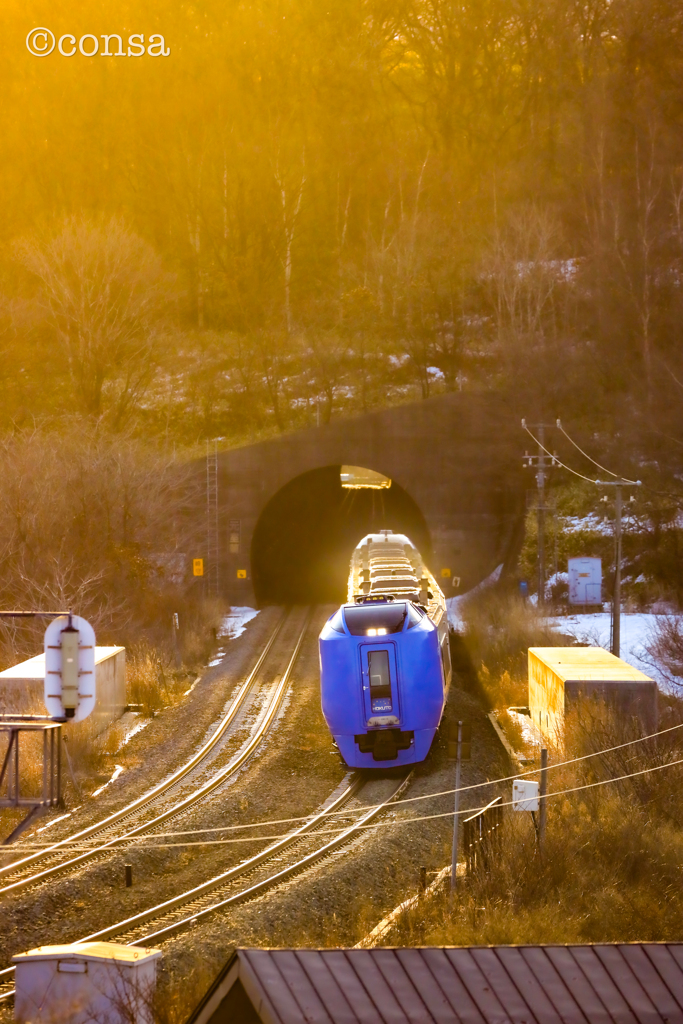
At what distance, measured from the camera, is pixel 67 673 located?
335 inches

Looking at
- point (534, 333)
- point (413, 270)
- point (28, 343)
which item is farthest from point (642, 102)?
point (28, 343)

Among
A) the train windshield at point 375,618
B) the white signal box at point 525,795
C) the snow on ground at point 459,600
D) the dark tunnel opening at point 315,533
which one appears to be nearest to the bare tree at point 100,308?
the dark tunnel opening at point 315,533

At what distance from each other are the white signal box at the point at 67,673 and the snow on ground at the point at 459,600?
27320 mm

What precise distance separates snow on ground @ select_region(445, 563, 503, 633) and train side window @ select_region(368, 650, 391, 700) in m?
17.4

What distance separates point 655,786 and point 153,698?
13242mm

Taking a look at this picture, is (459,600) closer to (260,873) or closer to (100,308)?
(260,873)

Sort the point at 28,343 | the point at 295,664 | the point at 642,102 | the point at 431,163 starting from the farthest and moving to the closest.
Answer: the point at 431,163 → the point at 642,102 → the point at 28,343 → the point at 295,664

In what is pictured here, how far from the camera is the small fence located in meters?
14.3

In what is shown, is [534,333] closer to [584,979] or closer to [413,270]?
[413,270]

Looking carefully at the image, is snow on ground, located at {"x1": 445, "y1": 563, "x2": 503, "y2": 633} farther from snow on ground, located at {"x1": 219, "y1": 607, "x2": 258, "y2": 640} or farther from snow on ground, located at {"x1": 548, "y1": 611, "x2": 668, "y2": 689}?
snow on ground, located at {"x1": 219, "y1": 607, "x2": 258, "y2": 640}

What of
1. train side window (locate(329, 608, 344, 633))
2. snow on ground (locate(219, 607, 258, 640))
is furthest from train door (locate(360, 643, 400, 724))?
snow on ground (locate(219, 607, 258, 640))

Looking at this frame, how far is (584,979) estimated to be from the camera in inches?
268

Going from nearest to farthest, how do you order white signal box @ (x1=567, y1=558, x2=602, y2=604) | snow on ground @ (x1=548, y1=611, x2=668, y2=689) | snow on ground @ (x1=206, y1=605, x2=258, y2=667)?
snow on ground @ (x1=548, y1=611, x2=668, y2=689) → snow on ground @ (x1=206, y1=605, x2=258, y2=667) → white signal box @ (x1=567, y1=558, x2=602, y2=604)

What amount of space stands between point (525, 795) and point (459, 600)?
75.0 ft
